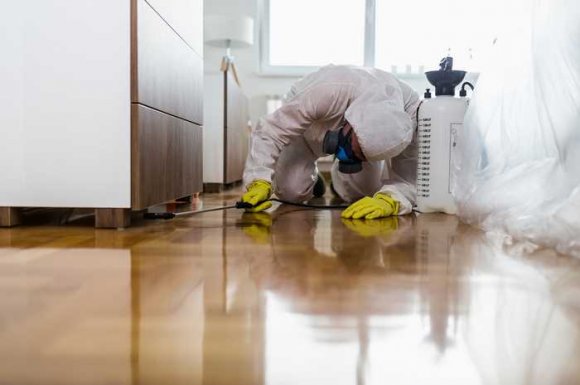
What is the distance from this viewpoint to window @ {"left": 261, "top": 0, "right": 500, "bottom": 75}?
4.63 metres

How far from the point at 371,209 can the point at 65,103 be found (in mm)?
912

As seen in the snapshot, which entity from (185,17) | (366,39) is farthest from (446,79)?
(366,39)

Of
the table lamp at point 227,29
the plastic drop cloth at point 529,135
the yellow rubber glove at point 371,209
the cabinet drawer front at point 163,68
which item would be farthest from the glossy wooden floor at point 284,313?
the table lamp at point 227,29

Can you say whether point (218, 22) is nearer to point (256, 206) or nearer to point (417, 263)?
point (256, 206)

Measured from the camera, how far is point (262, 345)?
515mm

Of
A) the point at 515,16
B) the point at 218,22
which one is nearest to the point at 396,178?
the point at 515,16

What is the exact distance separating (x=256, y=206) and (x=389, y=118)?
1.68 ft

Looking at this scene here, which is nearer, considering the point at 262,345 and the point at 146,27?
the point at 262,345

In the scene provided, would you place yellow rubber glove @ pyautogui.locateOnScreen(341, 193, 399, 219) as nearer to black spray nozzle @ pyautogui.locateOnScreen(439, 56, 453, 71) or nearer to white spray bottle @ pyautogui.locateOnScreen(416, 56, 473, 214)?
white spray bottle @ pyautogui.locateOnScreen(416, 56, 473, 214)

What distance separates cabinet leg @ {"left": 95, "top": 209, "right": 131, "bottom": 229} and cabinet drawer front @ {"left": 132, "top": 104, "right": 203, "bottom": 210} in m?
0.04

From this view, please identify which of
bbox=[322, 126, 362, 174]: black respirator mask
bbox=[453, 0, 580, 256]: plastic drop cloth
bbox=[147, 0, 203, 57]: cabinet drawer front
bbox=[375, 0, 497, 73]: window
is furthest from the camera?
bbox=[375, 0, 497, 73]: window

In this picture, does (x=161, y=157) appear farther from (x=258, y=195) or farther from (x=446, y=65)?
(x=446, y=65)

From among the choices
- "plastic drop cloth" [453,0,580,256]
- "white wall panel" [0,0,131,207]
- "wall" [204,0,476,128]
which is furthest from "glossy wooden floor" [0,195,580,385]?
"wall" [204,0,476,128]

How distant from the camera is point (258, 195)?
6.08 ft
